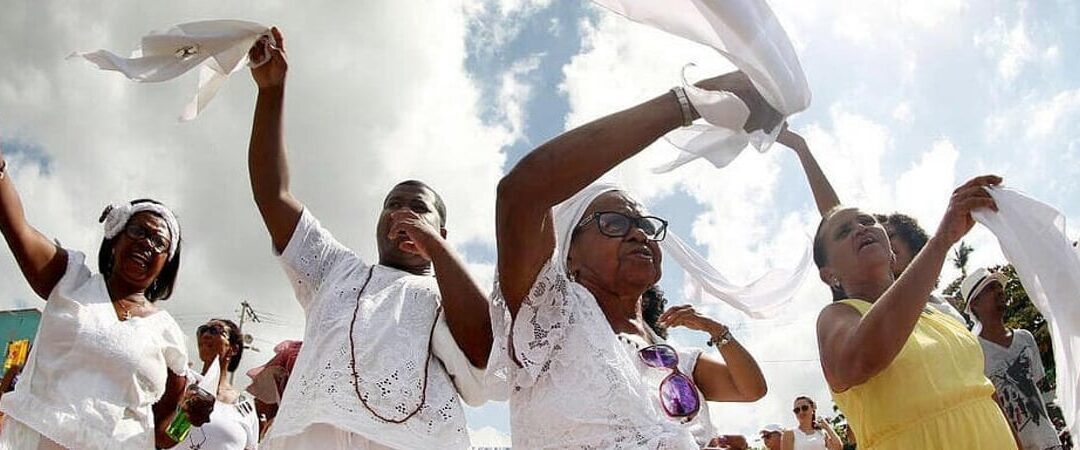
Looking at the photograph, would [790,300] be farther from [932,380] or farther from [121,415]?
[121,415]

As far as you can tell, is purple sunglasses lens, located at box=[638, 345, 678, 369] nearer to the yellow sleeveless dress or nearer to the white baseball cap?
the yellow sleeveless dress

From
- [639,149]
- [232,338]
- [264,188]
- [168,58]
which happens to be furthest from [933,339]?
[232,338]

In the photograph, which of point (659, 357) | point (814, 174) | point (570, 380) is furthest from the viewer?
point (814, 174)

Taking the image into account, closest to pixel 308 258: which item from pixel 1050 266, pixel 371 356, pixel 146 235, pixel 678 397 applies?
pixel 371 356

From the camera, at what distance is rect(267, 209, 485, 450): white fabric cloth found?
262cm

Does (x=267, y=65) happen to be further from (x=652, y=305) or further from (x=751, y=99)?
(x=751, y=99)

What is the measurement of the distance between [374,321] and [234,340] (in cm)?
341

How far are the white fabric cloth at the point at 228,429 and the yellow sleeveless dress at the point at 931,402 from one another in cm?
377

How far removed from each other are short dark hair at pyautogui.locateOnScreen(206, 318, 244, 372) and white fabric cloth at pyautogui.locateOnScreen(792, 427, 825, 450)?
6451 mm

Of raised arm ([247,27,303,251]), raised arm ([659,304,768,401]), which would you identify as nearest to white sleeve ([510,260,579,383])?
raised arm ([659,304,768,401])

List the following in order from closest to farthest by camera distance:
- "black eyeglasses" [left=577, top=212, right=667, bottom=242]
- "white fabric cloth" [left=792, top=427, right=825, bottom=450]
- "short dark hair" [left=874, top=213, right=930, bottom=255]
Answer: "black eyeglasses" [left=577, top=212, right=667, bottom=242] → "short dark hair" [left=874, top=213, right=930, bottom=255] → "white fabric cloth" [left=792, top=427, right=825, bottom=450]

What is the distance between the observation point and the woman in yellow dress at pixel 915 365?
8.86 ft

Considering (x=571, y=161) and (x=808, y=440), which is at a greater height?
(x=808, y=440)

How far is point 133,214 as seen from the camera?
371 cm
